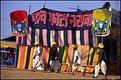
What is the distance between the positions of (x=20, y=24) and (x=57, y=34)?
2.24 m

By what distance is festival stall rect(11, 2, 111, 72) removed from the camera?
637 inches

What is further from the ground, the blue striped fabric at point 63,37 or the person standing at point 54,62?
the blue striped fabric at point 63,37

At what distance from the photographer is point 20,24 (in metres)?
17.5

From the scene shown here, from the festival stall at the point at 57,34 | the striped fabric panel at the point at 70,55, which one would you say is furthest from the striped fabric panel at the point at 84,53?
the striped fabric panel at the point at 70,55

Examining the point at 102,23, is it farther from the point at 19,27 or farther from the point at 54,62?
the point at 19,27

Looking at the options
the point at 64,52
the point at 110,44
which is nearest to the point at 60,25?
the point at 64,52

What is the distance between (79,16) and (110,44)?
327 centimetres

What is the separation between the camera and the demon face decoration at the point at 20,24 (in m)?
17.4

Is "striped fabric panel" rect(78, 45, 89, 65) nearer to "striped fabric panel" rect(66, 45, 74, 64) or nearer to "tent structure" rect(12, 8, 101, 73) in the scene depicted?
"tent structure" rect(12, 8, 101, 73)

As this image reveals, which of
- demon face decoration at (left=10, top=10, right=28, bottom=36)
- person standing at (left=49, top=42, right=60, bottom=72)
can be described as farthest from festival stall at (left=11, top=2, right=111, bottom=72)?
person standing at (left=49, top=42, right=60, bottom=72)

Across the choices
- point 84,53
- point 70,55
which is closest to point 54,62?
point 70,55

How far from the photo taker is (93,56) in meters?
16.2

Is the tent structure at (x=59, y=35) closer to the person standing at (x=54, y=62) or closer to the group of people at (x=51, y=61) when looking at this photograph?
the group of people at (x=51, y=61)

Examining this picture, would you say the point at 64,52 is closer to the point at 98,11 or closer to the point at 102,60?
the point at 98,11
